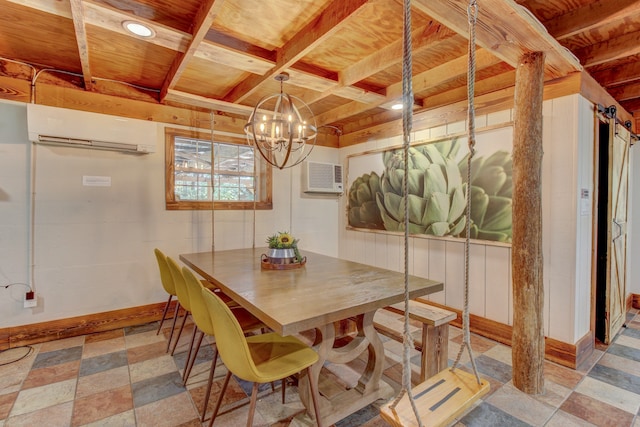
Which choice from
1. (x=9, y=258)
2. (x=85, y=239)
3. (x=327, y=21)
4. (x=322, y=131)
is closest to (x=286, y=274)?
(x=327, y=21)

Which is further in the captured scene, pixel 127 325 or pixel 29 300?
pixel 127 325

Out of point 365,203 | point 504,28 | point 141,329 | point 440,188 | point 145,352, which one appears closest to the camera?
point 504,28

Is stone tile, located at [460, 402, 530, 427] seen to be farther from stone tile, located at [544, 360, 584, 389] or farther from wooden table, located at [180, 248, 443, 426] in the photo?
stone tile, located at [544, 360, 584, 389]

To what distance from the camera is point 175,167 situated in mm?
3480

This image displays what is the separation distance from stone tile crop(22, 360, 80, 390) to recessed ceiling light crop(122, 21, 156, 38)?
248 centimetres

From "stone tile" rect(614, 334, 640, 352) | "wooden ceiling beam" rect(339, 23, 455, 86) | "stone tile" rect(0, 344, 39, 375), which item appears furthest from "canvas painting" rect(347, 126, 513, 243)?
"stone tile" rect(0, 344, 39, 375)

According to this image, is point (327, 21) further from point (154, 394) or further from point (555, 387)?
point (555, 387)

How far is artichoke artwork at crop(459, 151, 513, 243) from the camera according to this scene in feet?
9.36

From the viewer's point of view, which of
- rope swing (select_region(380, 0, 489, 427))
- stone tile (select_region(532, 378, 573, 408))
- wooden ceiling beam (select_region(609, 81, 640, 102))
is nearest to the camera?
rope swing (select_region(380, 0, 489, 427))

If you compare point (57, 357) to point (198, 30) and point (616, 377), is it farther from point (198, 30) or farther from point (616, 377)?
point (616, 377)

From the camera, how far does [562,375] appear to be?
7.68 feet

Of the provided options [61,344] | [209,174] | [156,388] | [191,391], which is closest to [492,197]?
[191,391]

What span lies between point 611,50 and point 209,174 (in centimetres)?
385

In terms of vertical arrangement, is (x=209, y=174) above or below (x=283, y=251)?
above
